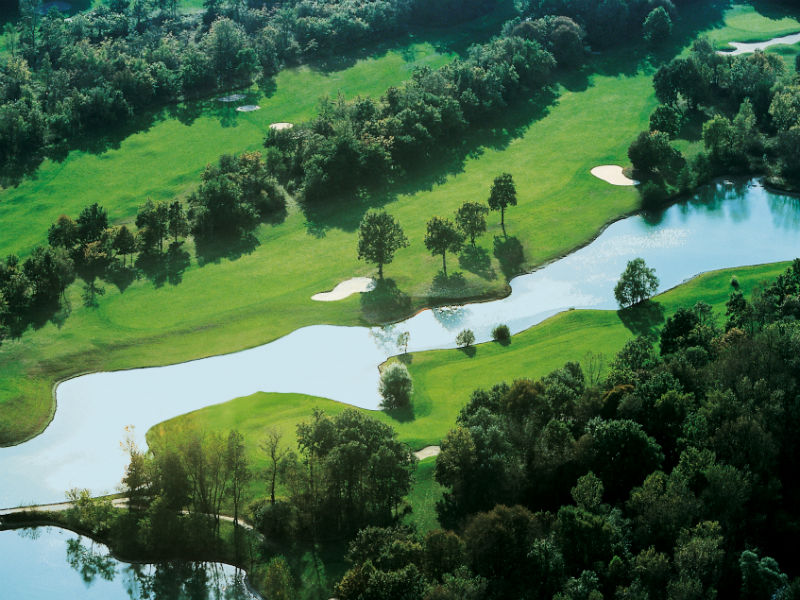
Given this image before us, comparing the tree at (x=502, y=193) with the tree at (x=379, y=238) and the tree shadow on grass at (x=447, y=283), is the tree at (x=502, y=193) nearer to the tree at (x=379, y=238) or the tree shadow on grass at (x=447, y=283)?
the tree shadow on grass at (x=447, y=283)

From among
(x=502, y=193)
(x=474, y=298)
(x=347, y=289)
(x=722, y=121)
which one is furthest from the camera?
(x=722, y=121)

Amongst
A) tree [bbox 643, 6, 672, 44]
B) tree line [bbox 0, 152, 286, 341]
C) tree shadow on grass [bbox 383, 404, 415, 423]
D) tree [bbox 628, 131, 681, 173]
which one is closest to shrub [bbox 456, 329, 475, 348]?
tree shadow on grass [bbox 383, 404, 415, 423]

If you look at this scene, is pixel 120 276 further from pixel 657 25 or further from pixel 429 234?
pixel 657 25

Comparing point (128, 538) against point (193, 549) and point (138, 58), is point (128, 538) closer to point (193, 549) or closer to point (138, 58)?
point (193, 549)

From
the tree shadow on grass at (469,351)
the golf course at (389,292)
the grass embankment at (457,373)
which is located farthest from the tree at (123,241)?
the tree shadow on grass at (469,351)

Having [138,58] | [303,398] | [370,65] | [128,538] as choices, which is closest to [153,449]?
[128,538]

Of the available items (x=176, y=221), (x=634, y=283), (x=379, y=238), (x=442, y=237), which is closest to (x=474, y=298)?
(x=442, y=237)

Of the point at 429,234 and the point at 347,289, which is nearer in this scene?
the point at 347,289
